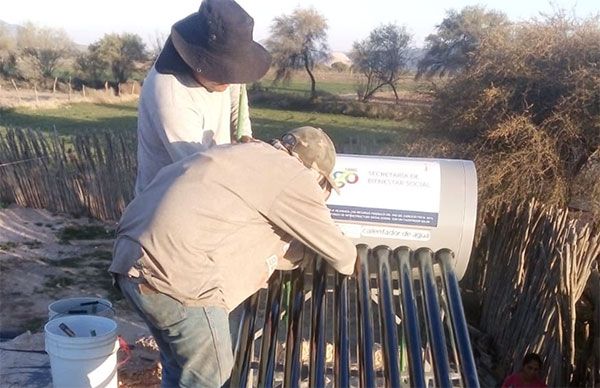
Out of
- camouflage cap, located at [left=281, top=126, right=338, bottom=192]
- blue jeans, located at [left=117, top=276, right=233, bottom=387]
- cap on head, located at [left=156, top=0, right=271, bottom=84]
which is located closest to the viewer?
blue jeans, located at [left=117, top=276, right=233, bottom=387]

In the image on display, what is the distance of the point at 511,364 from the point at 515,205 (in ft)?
4.37

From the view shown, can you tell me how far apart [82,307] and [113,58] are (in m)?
44.0

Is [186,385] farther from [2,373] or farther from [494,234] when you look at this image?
[494,234]

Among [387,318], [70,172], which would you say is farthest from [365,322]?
[70,172]

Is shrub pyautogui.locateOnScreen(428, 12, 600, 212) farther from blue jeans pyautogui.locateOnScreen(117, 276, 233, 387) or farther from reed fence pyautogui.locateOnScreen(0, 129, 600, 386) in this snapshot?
blue jeans pyautogui.locateOnScreen(117, 276, 233, 387)

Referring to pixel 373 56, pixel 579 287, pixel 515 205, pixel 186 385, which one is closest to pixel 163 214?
pixel 186 385

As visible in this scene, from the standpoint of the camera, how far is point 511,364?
521 cm

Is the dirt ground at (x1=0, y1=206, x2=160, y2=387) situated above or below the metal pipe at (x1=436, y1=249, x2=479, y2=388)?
Answer: below

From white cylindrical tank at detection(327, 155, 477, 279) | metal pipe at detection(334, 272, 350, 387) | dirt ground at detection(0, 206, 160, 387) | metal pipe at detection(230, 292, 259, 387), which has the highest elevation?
white cylindrical tank at detection(327, 155, 477, 279)

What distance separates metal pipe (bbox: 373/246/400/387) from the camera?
239 centimetres

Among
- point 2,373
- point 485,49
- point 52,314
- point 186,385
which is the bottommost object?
point 2,373

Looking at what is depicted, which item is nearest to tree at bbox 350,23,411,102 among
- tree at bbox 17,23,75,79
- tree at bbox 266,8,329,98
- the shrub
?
tree at bbox 266,8,329,98

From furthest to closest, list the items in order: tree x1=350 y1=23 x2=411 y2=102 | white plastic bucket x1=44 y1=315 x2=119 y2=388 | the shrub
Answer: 1. tree x1=350 y1=23 x2=411 y2=102
2. the shrub
3. white plastic bucket x1=44 y1=315 x2=119 y2=388

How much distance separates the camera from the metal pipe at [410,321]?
2348 millimetres
